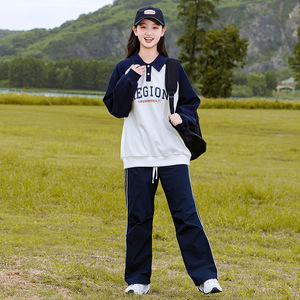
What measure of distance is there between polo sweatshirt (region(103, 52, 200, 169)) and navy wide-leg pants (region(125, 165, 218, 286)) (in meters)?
0.09

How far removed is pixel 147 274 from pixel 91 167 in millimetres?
7139

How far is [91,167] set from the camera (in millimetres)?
10891

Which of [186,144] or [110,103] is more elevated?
[110,103]

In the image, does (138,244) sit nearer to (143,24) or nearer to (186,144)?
(186,144)

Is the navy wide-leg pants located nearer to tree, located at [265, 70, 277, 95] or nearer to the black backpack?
the black backpack

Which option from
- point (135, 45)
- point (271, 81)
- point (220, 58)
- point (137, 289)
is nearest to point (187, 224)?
point (137, 289)

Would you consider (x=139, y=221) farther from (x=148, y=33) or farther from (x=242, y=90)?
(x=242, y=90)

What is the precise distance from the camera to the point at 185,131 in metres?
3.76

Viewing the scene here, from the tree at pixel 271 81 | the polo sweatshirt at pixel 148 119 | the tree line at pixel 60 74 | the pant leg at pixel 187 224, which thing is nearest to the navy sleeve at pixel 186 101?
the polo sweatshirt at pixel 148 119

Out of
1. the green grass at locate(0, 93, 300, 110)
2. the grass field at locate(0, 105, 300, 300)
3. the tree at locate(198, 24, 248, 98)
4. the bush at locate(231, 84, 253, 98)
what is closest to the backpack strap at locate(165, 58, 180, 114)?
the grass field at locate(0, 105, 300, 300)

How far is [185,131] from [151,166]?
362 mm

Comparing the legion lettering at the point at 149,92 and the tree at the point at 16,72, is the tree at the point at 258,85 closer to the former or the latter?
the tree at the point at 16,72

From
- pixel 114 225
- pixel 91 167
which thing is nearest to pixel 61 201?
pixel 114 225

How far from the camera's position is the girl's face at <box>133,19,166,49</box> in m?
3.88
